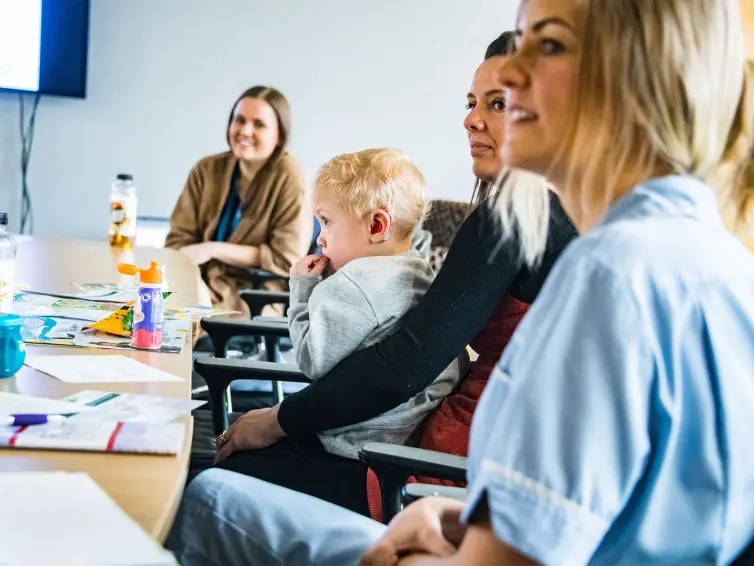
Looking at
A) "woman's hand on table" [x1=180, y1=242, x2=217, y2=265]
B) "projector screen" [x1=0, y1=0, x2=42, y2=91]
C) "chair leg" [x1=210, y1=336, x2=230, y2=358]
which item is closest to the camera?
"chair leg" [x1=210, y1=336, x2=230, y2=358]

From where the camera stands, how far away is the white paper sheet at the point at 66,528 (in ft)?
2.06

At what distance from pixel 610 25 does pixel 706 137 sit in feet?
0.39

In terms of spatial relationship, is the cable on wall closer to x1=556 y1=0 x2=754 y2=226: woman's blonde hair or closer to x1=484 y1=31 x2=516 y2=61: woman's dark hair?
x1=484 y1=31 x2=516 y2=61: woman's dark hair

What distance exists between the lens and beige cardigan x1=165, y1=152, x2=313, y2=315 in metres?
3.08

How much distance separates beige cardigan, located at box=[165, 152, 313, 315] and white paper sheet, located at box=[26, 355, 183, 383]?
1623 millimetres

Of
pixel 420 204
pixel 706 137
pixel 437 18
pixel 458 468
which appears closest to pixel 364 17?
pixel 437 18

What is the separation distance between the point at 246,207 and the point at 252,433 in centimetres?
176

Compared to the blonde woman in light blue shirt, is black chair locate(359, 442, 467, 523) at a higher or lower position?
lower

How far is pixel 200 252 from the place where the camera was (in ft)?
9.91

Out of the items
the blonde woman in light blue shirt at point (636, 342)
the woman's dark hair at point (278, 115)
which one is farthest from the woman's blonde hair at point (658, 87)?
the woman's dark hair at point (278, 115)

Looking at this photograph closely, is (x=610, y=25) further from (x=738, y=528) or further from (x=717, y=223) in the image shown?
(x=738, y=528)

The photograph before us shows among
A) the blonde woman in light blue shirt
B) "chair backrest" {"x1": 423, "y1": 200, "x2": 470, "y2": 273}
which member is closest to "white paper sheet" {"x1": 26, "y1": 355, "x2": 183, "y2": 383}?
the blonde woman in light blue shirt

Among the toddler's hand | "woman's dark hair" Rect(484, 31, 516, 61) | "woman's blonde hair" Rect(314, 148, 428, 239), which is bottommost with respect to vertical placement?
the toddler's hand

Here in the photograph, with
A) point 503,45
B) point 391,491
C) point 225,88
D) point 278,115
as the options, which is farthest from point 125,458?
point 225,88
